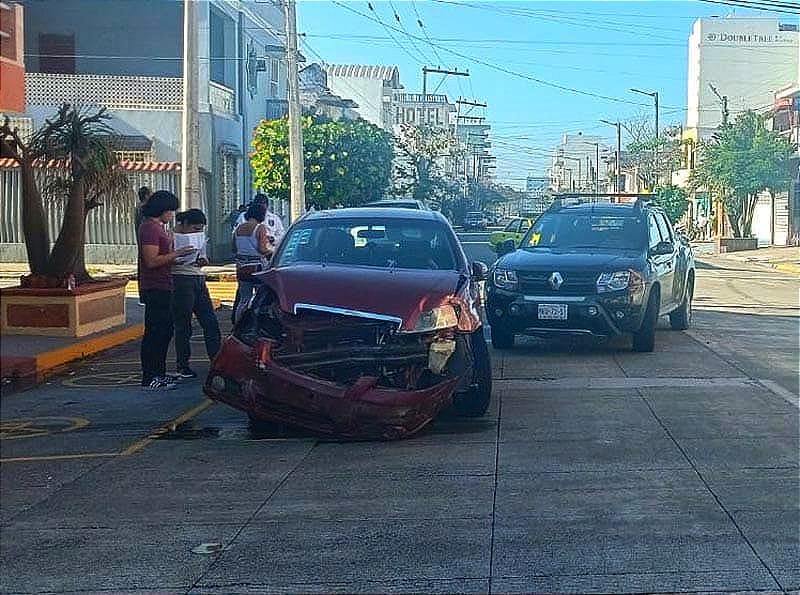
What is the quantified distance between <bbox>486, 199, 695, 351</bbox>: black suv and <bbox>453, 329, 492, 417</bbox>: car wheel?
3.79m

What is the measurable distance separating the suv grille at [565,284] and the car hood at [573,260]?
0.23 ft

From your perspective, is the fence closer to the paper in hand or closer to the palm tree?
the palm tree

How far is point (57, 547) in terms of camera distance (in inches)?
223

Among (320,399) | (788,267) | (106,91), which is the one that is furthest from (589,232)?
(788,267)

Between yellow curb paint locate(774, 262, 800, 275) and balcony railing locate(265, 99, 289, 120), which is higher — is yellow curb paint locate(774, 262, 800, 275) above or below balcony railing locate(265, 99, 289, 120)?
below

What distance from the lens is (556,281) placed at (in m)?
12.5

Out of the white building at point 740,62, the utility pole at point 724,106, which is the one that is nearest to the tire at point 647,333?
the utility pole at point 724,106

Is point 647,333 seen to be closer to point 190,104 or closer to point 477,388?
point 477,388

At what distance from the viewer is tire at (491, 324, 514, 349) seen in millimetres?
12961

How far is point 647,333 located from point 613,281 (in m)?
0.78

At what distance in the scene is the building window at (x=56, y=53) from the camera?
30422 millimetres

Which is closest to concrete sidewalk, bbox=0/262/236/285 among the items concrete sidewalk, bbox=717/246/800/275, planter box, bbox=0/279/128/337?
planter box, bbox=0/279/128/337

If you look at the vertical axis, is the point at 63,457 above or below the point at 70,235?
below

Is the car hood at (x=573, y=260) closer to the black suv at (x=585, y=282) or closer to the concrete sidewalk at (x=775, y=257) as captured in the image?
the black suv at (x=585, y=282)
